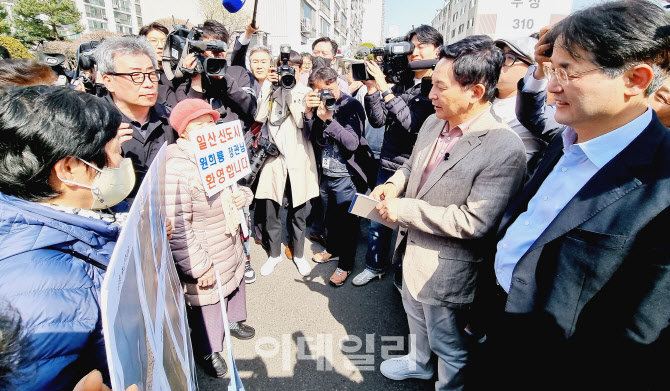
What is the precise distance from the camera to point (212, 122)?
215cm

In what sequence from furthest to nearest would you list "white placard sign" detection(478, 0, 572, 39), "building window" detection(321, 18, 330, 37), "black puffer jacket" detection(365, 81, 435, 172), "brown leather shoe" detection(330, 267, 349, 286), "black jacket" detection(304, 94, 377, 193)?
"building window" detection(321, 18, 330, 37)
"white placard sign" detection(478, 0, 572, 39)
"brown leather shoe" detection(330, 267, 349, 286)
"black jacket" detection(304, 94, 377, 193)
"black puffer jacket" detection(365, 81, 435, 172)

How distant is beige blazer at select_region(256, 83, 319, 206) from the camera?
310cm

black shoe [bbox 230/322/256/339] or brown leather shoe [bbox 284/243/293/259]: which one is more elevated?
brown leather shoe [bbox 284/243/293/259]

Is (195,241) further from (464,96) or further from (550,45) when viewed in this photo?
(550,45)

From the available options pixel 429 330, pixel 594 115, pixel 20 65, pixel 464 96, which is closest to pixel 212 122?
pixel 20 65

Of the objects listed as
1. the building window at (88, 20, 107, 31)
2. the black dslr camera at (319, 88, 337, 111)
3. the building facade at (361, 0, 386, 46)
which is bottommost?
the black dslr camera at (319, 88, 337, 111)

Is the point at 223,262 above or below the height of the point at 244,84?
below

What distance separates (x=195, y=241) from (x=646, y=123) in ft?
6.79

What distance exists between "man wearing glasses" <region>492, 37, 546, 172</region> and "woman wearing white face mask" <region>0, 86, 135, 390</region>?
218cm

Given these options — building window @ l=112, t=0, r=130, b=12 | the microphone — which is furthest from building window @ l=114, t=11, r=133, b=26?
the microphone

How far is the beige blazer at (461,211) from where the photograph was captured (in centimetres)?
158

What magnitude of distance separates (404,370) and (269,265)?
176 cm

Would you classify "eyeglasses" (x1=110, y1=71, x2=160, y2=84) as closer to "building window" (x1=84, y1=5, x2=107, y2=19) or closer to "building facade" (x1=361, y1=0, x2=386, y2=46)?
"building window" (x1=84, y1=5, x2=107, y2=19)

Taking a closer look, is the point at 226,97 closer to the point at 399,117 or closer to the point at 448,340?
the point at 399,117
